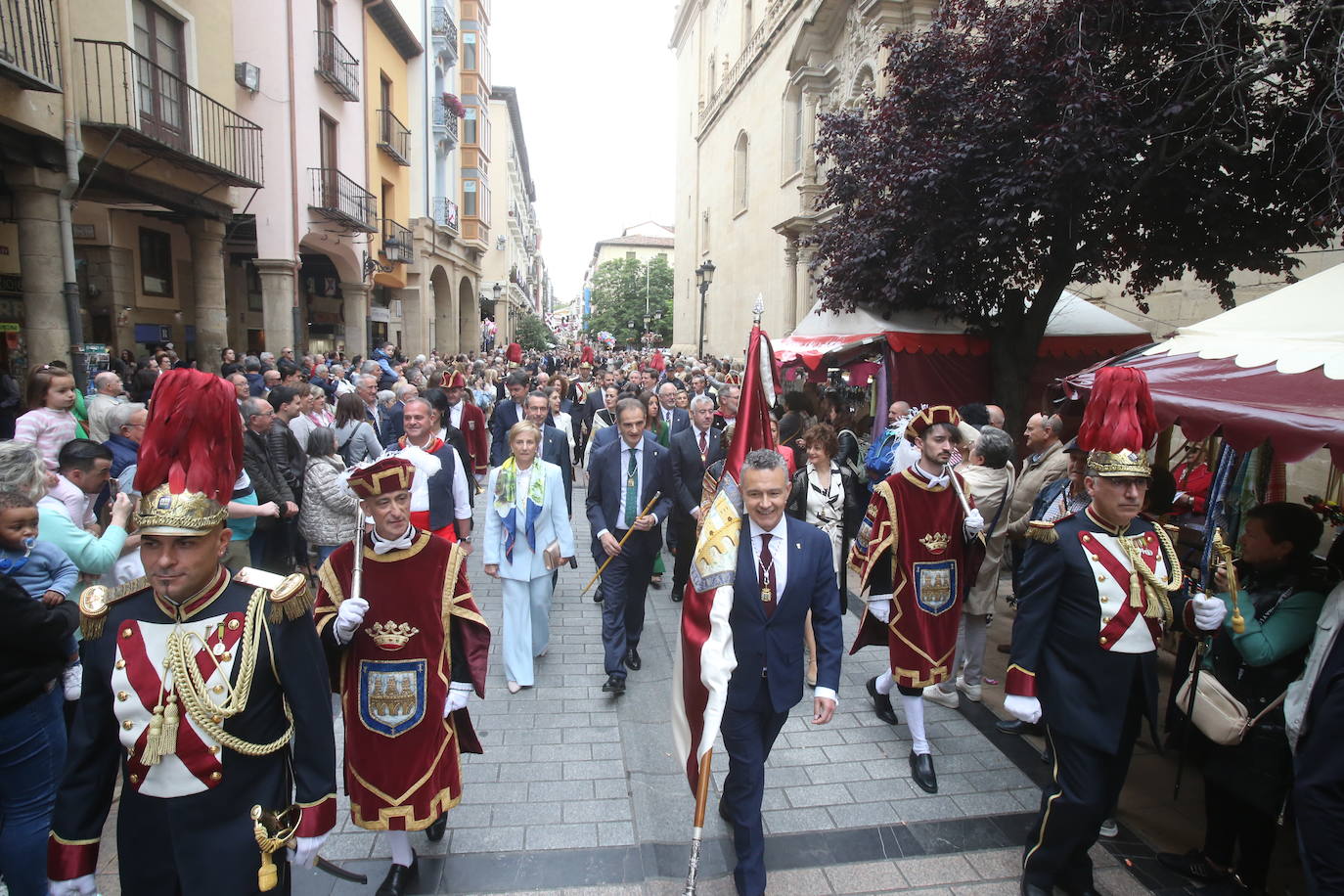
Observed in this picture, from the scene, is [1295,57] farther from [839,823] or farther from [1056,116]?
[839,823]

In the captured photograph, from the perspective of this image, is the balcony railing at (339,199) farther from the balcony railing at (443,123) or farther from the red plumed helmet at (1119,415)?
the red plumed helmet at (1119,415)

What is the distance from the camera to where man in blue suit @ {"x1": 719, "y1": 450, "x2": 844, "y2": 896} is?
3299 millimetres

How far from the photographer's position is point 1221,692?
338 cm

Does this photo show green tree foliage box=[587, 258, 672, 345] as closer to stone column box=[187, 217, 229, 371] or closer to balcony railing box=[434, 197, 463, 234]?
balcony railing box=[434, 197, 463, 234]

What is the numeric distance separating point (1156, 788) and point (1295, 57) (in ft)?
19.0

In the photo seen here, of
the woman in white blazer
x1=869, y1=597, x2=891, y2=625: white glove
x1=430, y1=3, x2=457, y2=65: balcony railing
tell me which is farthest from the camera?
x1=430, y1=3, x2=457, y2=65: balcony railing

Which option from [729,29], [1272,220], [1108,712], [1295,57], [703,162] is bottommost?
[1108,712]

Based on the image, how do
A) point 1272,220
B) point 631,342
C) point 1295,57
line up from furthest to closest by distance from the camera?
point 631,342, point 1272,220, point 1295,57

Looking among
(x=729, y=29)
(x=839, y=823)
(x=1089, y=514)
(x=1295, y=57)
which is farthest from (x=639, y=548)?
(x=729, y=29)

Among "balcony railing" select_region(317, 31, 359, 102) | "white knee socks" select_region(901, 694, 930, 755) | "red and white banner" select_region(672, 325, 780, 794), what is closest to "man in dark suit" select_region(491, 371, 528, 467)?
"red and white banner" select_region(672, 325, 780, 794)

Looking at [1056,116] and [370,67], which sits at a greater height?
[370,67]

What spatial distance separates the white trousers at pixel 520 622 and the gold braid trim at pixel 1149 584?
3745 millimetres

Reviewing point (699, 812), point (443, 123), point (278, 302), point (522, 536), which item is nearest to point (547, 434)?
point (522, 536)

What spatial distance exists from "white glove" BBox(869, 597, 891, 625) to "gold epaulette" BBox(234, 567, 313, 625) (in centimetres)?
345
